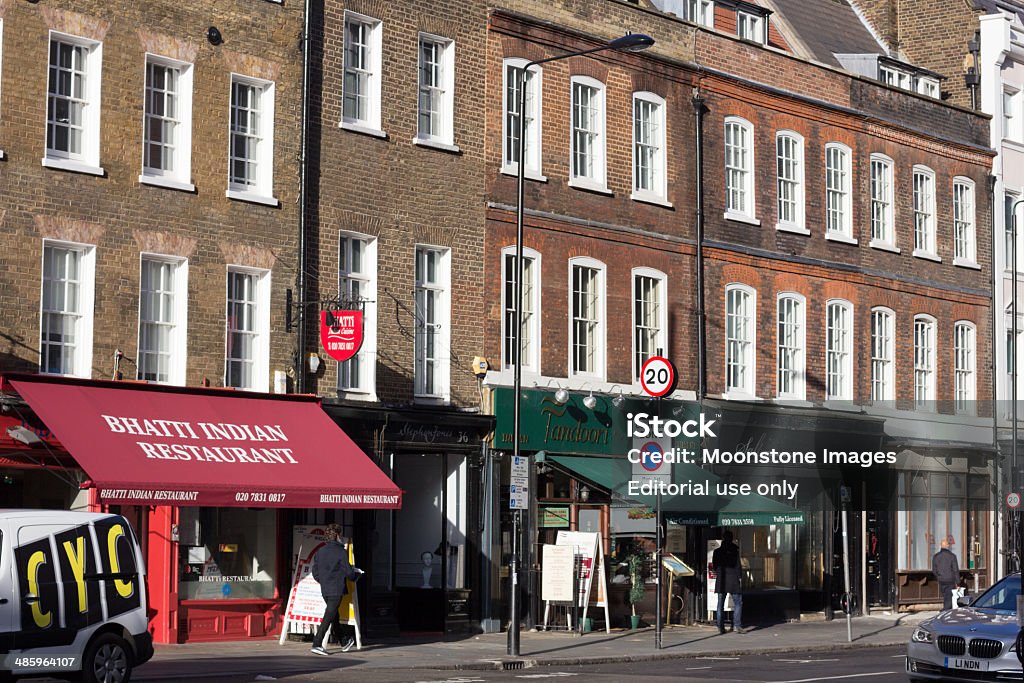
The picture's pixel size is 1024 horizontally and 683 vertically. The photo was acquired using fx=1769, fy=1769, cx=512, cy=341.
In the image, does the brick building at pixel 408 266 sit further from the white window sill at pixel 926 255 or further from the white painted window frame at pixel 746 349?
the white window sill at pixel 926 255

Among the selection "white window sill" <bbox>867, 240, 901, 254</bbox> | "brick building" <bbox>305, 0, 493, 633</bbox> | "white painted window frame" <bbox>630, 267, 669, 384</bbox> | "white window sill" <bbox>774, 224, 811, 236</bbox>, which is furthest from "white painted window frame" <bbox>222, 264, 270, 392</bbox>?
"white window sill" <bbox>867, 240, 901, 254</bbox>

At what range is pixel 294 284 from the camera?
27.3 m

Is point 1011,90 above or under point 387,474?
above

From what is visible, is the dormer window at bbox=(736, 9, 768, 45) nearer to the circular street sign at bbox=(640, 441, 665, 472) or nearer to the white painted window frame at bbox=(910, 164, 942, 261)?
the white painted window frame at bbox=(910, 164, 942, 261)

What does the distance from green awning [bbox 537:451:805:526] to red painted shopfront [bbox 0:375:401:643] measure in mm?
5952

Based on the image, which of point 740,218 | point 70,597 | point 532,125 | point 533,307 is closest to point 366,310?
point 533,307

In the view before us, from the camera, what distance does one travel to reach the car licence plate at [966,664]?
18578 millimetres

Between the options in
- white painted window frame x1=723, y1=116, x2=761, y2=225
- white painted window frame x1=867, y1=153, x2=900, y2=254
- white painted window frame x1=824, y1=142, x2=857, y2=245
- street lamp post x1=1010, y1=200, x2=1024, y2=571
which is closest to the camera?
white painted window frame x1=723, y1=116, x2=761, y2=225

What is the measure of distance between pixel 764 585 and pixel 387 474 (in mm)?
10974

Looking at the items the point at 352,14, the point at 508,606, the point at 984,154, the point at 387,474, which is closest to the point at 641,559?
the point at 508,606

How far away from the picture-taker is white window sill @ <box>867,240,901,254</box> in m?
39.5

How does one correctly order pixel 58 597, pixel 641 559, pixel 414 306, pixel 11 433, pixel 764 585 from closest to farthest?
pixel 58 597 < pixel 11 433 < pixel 414 306 < pixel 641 559 < pixel 764 585

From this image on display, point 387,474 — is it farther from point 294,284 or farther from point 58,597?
point 58,597

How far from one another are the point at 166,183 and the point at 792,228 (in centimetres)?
1591
